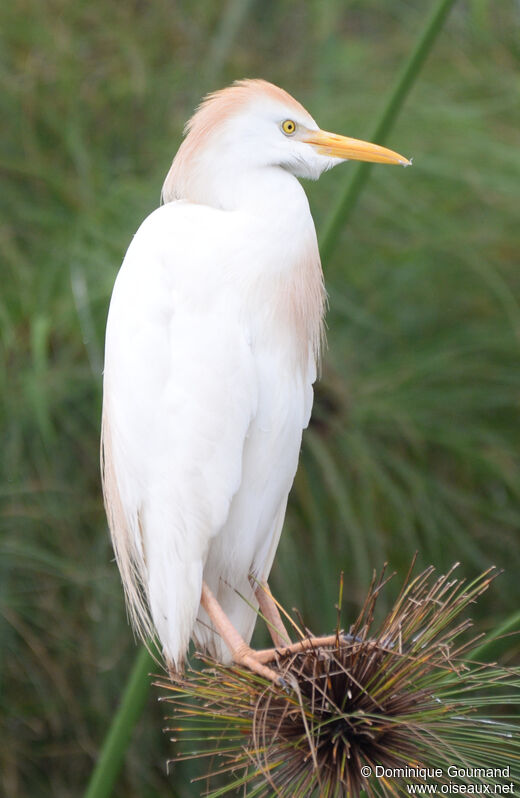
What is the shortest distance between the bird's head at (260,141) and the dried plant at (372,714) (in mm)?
464

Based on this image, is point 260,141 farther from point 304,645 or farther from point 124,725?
point 124,725

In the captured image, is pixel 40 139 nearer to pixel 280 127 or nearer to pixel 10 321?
pixel 10 321

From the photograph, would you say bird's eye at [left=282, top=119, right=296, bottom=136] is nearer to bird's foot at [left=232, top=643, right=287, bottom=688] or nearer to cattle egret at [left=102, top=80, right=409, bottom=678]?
cattle egret at [left=102, top=80, right=409, bottom=678]

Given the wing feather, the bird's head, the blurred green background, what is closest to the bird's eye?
the bird's head

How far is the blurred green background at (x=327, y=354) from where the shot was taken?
5.48 feet

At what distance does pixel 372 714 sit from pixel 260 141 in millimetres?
570

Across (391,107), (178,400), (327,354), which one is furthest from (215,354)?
(327,354)

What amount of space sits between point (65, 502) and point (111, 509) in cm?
65

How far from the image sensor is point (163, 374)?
0.95 metres

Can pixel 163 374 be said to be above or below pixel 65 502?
above

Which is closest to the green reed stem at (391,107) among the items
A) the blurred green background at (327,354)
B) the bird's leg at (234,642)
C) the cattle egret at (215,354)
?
the cattle egret at (215,354)

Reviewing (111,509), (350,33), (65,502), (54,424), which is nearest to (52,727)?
(65,502)

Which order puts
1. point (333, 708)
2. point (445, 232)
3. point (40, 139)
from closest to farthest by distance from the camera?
point (333, 708) → point (445, 232) → point (40, 139)

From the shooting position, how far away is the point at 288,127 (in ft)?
3.17
